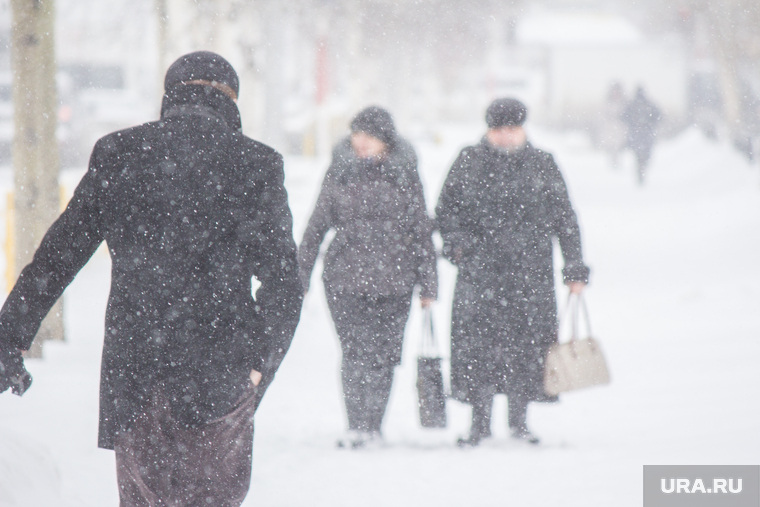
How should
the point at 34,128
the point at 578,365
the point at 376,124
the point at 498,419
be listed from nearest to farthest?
the point at 578,365, the point at 376,124, the point at 498,419, the point at 34,128

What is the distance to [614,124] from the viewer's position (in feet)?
72.5

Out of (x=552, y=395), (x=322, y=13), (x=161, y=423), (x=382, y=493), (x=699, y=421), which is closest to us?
(x=161, y=423)

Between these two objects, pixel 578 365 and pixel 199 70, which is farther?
pixel 578 365

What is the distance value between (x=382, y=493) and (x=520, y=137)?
6.01 feet

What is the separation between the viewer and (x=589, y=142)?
1262 inches

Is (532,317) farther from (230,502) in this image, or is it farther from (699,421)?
(230,502)

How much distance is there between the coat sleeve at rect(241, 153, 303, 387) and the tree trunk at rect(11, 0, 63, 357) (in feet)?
→ 13.0

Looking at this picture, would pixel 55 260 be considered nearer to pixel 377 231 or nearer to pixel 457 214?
pixel 377 231

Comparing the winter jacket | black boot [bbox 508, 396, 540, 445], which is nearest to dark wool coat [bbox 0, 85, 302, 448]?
the winter jacket

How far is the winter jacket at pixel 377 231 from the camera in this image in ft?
15.7

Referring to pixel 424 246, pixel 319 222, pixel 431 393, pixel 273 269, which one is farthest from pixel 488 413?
pixel 273 269

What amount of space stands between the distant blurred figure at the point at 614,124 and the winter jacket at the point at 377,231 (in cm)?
1675

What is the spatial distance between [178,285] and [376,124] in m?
2.42

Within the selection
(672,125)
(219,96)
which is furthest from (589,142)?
(219,96)
